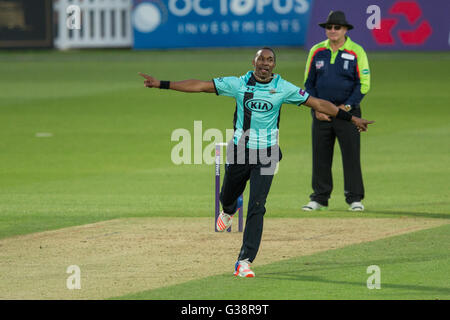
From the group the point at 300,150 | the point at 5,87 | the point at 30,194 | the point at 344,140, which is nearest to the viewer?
the point at 344,140

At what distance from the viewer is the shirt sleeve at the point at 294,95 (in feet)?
31.7

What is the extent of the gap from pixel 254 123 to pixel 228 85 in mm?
410

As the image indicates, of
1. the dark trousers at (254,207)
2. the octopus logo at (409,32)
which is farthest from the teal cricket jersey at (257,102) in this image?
the octopus logo at (409,32)

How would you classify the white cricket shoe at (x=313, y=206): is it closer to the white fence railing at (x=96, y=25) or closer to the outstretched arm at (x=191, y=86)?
the outstretched arm at (x=191, y=86)

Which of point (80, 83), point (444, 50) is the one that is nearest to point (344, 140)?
point (80, 83)

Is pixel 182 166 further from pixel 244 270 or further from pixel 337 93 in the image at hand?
pixel 244 270

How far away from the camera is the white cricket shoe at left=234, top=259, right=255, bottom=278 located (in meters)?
9.48

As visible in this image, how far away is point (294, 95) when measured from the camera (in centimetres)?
973

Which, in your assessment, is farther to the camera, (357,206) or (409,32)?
(409,32)

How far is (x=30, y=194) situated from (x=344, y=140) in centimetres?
437

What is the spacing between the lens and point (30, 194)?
1471cm

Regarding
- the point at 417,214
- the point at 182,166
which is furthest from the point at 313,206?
the point at 182,166

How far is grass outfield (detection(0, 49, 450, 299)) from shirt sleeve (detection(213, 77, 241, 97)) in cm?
165
